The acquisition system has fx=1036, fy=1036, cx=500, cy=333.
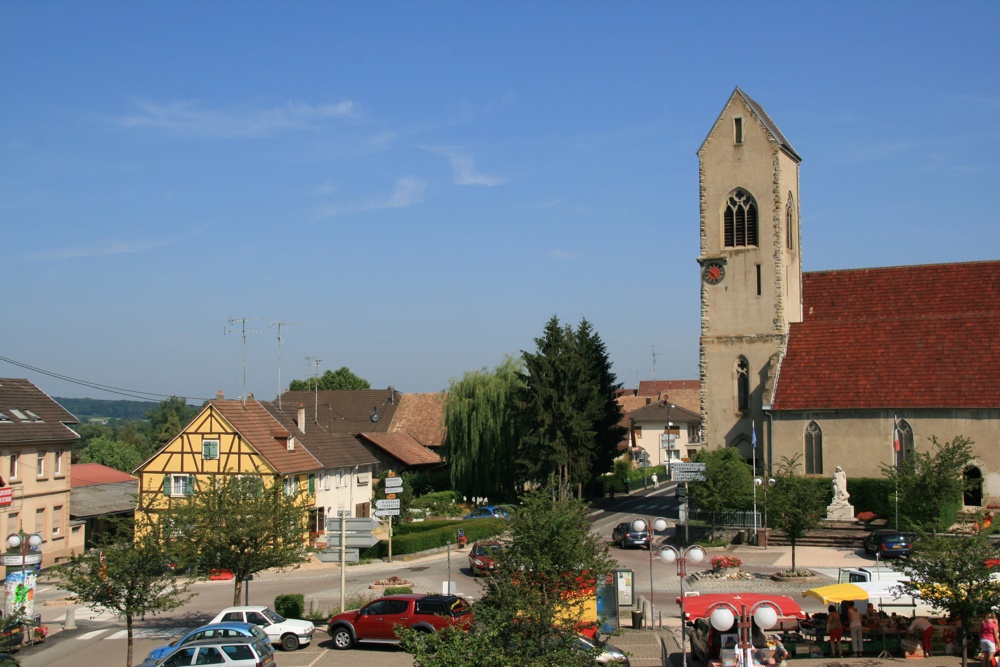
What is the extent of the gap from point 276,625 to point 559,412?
1216 inches

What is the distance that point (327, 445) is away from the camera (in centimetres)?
5559

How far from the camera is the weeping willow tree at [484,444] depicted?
63.2 metres

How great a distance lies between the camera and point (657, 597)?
34062mm

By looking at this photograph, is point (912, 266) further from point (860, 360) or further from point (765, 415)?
point (765, 415)

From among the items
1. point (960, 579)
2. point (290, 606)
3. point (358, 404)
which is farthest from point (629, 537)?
point (358, 404)

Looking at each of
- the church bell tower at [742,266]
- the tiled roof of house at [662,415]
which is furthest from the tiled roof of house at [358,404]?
the church bell tower at [742,266]

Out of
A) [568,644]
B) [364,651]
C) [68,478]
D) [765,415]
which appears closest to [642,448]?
[765,415]

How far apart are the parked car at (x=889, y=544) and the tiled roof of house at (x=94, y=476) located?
41518 mm

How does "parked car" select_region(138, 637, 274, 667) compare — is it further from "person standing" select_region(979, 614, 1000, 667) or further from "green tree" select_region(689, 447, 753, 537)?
"green tree" select_region(689, 447, 753, 537)

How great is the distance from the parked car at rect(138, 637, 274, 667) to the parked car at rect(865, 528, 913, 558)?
25.6m

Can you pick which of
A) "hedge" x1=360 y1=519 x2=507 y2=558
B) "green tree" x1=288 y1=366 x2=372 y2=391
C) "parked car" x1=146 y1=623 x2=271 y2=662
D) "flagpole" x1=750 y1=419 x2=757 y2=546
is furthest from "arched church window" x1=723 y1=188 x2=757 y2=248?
"green tree" x1=288 y1=366 x2=372 y2=391

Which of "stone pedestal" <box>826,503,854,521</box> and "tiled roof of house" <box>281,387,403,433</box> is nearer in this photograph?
"stone pedestal" <box>826,503,854,521</box>

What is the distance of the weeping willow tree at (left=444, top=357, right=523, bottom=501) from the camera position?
6322cm

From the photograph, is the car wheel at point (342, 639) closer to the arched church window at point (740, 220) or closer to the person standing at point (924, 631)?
the person standing at point (924, 631)
